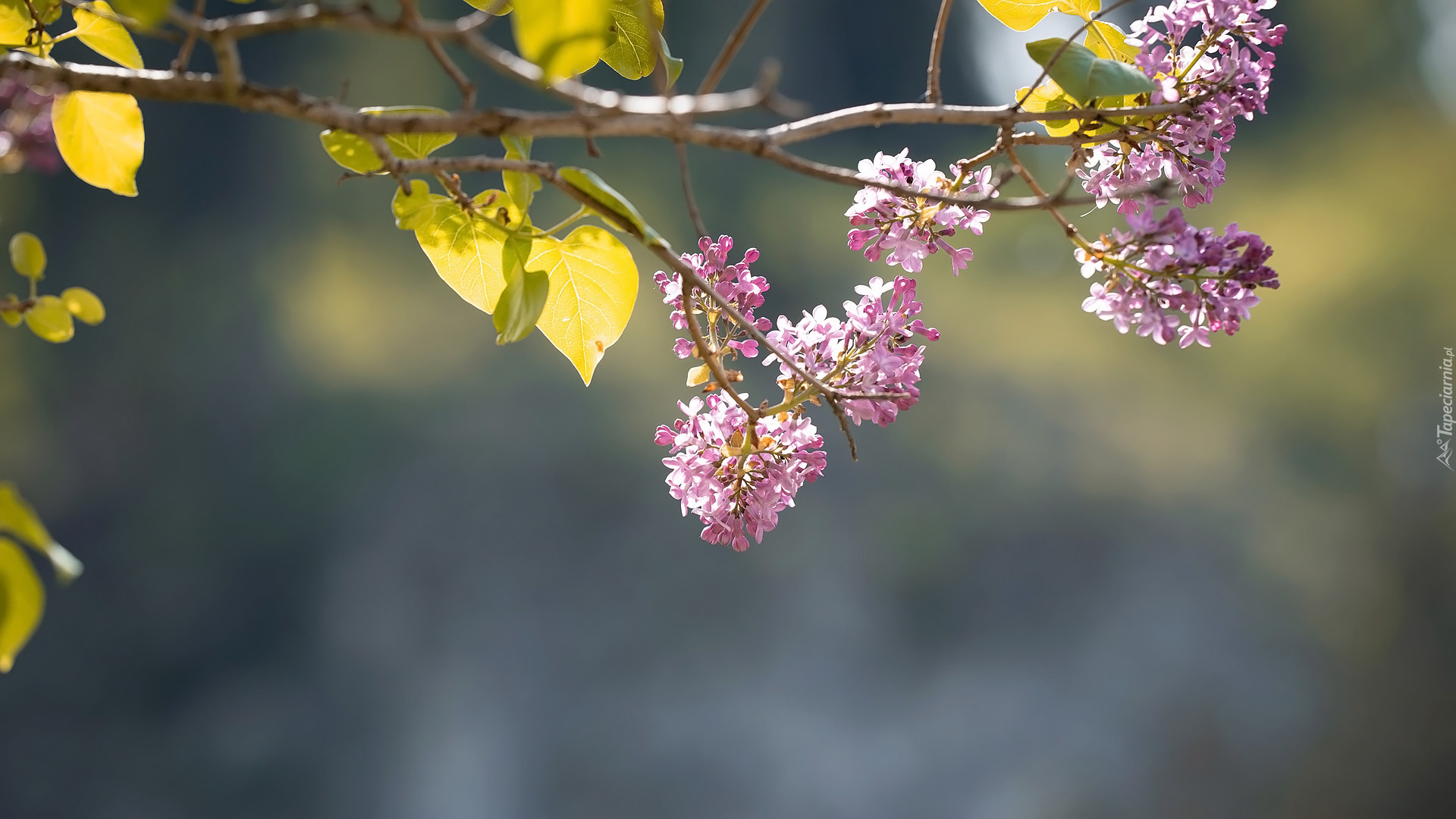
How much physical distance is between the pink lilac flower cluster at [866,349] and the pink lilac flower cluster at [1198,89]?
9cm

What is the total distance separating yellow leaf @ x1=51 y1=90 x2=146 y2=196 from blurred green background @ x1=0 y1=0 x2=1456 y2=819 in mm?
A: 2335

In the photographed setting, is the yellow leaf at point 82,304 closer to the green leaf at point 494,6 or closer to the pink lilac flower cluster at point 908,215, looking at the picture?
the green leaf at point 494,6

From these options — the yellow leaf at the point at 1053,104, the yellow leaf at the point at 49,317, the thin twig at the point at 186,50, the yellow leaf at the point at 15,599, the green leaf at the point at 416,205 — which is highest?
the yellow leaf at the point at 1053,104

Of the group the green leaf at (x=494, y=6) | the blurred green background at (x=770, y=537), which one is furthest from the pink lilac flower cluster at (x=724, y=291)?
the blurred green background at (x=770, y=537)

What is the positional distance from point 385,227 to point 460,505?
861 mm

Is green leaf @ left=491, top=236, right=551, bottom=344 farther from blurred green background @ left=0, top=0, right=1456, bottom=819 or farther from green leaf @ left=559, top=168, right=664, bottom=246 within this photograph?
blurred green background @ left=0, top=0, right=1456, bottom=819

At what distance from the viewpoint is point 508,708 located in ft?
9.04

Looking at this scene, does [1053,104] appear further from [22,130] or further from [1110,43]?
[22,130]

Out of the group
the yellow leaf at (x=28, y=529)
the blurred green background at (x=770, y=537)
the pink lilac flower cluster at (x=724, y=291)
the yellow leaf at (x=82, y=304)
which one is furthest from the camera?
the blurred green background at (x=770, y=537)

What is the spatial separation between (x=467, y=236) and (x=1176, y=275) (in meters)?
0.23

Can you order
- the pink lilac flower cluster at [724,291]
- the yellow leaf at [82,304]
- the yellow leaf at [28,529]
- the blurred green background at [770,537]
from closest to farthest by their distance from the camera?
the yellow leaf at [28,529] < the yellow leaf at [82,304] < the pink lilac flower cluster at [724,291] < the blurred green background at [770,537]

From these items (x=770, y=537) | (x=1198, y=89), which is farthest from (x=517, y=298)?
(x=770, y=537)

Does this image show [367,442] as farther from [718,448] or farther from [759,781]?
[718,448]

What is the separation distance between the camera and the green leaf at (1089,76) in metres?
0.28
